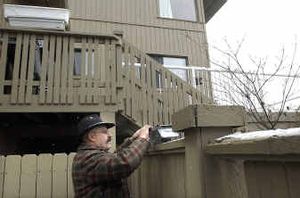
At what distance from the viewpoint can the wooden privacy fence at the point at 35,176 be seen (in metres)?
4.23

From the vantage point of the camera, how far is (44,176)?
4.32 m

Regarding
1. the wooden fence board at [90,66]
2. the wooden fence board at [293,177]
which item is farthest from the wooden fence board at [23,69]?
the wooden fence board at [293,177]

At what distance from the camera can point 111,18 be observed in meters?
11.0

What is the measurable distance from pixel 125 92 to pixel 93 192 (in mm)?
3569

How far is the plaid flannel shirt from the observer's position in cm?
221

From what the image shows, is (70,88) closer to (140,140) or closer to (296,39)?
(140,140)

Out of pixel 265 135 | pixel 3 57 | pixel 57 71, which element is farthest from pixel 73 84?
pixel 265 135

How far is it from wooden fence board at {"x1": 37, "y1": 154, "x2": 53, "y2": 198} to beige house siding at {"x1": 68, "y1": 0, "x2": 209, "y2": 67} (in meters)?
6.79

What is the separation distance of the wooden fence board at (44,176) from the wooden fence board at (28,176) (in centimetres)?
6

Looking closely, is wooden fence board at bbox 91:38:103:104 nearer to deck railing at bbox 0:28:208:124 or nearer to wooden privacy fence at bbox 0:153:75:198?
deck railing at bbox 0:28:208:124

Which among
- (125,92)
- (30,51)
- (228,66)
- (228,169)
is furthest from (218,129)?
(228,66)

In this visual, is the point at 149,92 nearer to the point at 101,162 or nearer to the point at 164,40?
the point at 101,162

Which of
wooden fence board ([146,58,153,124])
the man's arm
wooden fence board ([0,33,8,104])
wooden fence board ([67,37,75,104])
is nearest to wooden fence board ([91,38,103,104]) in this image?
wooden fence board ([67,37,75,104])

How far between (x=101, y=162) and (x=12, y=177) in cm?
246
